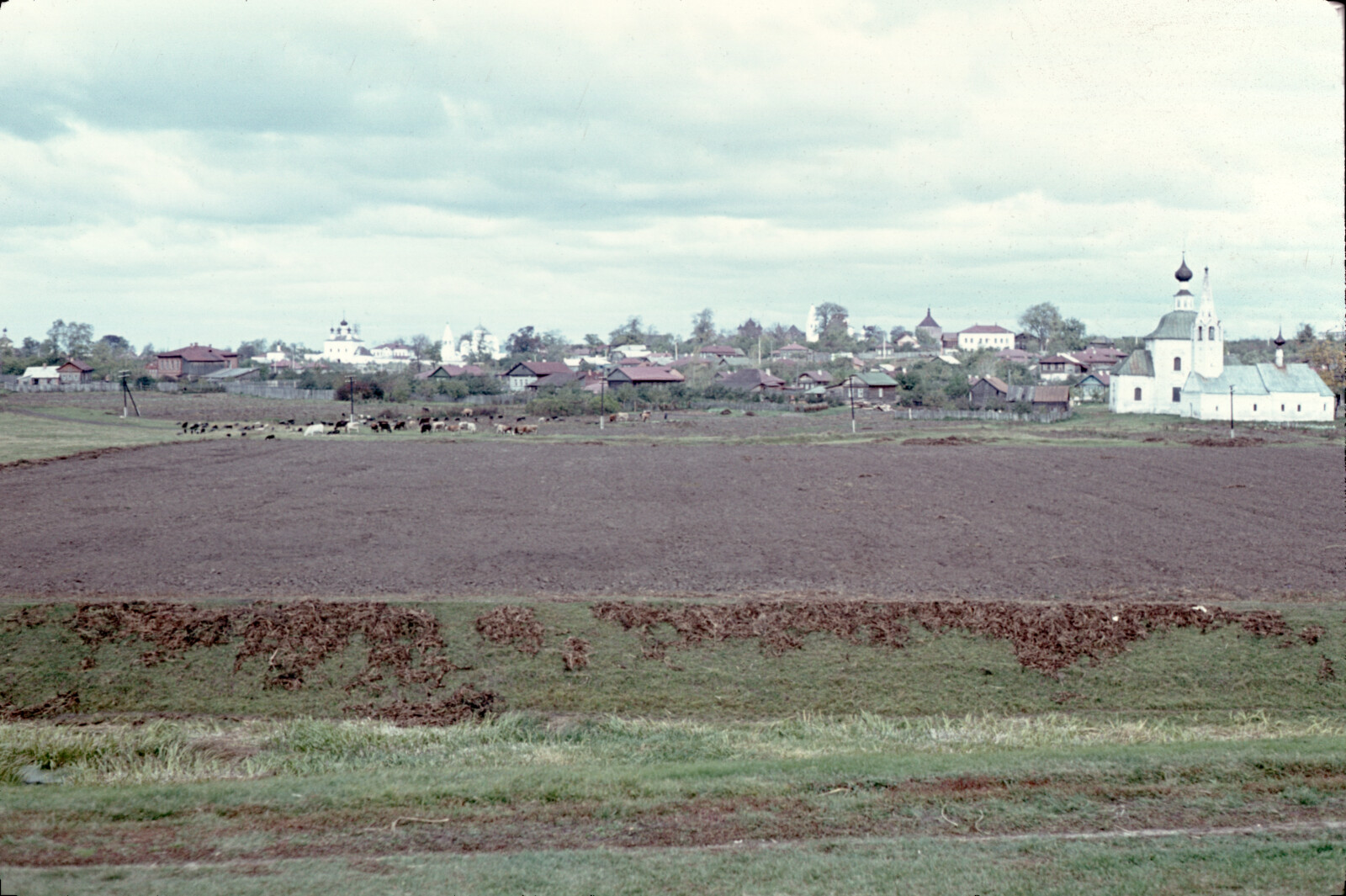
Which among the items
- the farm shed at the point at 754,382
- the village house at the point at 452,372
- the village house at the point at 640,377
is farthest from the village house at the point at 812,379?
the village house at the point at 452,372

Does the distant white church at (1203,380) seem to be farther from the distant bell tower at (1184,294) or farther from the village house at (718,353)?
the village house at (718,353)

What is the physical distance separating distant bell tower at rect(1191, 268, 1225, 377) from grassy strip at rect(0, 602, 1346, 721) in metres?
65.1

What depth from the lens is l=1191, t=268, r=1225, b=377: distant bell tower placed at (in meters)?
74.2

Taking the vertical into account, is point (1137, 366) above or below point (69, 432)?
above

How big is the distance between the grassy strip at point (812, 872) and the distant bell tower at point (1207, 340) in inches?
2957

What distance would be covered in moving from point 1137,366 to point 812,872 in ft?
261

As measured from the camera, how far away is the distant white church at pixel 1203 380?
2714 inches

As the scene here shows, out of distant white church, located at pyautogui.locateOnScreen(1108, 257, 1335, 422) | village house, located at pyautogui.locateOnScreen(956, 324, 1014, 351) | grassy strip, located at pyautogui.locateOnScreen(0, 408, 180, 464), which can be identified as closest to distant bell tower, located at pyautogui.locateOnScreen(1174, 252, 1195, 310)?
distant white church, located at pyautogui.locateOnScreen(1108, 257, 1335, 422)

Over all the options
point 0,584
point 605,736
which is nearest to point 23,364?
point 0,584

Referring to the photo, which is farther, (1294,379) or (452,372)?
(452,372)

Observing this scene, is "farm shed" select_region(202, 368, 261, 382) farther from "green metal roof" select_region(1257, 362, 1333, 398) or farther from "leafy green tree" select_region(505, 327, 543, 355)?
"green metal roof" select_region(1257, 362, 1333, 398)

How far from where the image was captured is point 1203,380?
71375 mm

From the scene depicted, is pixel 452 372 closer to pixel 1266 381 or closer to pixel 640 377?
pixel 640 377

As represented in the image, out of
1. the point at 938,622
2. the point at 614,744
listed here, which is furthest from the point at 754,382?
the point at 614,744
